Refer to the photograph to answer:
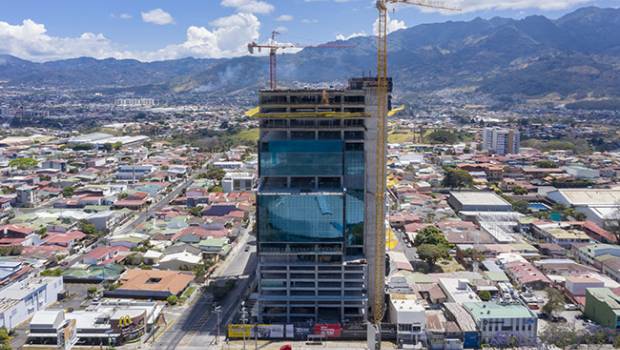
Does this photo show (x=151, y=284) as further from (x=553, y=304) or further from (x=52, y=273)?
(x=553, y=304)

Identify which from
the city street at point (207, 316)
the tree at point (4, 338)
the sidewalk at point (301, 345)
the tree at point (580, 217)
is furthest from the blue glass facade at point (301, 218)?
the tree at point (580, 217)

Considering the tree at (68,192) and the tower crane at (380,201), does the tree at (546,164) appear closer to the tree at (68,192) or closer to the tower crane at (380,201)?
the tower crane at (380,201)

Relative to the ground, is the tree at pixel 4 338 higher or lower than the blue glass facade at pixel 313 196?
lower

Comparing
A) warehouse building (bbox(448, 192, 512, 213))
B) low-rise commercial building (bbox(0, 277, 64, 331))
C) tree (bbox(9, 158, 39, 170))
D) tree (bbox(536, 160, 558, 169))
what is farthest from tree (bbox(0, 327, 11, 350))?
tree (bbox(536, 160, 558, 169))

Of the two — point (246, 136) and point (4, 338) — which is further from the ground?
point (246, 136)

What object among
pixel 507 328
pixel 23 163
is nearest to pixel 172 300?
pixel 507 328

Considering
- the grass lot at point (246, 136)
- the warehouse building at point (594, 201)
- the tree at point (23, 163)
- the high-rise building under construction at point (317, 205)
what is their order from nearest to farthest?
the high-rise building under construction at point (317, 205)
the warehouse building at point (594, 201)
the tree at point (23, 163)
the grass lot at point (246, 136)

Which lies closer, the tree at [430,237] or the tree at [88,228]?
the tree at [430,237]

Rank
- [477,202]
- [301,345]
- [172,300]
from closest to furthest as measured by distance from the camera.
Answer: [301,345] < [172,300] < [477,202]
